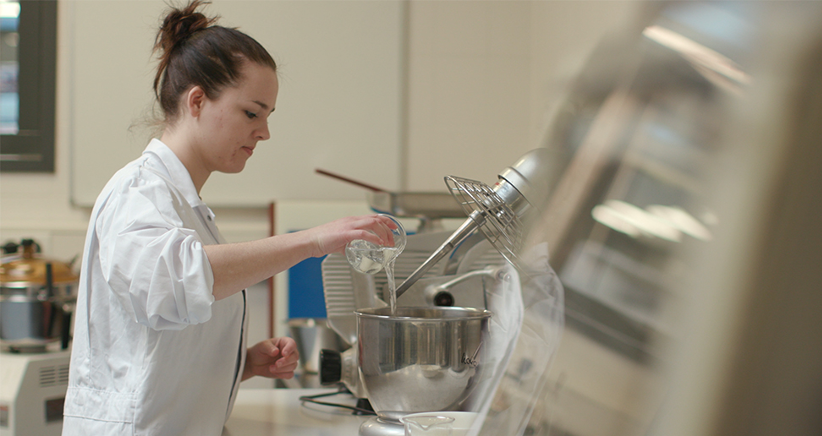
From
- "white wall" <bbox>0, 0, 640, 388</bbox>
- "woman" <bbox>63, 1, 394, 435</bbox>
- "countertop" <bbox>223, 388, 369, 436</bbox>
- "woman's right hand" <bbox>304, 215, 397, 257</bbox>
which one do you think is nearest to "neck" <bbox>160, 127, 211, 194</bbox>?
"woman" <bbox>63, 1, 394, 435</bbox>

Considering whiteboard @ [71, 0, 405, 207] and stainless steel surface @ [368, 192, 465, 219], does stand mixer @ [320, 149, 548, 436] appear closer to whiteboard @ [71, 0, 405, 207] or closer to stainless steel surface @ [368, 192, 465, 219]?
stainless steel surface @ [368, 192, 465, 219]

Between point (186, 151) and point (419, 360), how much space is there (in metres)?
0.58

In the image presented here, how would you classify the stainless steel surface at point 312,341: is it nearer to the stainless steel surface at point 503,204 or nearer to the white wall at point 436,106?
the stainless steel surface at point 503,204

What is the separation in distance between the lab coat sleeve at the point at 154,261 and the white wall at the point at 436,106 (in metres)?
1.68

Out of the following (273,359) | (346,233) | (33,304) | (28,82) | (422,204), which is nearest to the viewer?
(346,233)

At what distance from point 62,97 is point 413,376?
2.47m

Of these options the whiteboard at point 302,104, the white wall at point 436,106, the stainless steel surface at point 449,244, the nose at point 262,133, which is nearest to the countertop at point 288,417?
the stainless steel surface at point 449,244

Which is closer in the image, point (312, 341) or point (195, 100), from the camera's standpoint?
point (195, 100)

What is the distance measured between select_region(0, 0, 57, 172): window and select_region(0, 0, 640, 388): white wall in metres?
0.04

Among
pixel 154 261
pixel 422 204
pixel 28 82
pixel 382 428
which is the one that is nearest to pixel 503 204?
pixel 382 428

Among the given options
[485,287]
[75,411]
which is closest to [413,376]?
[485,287]

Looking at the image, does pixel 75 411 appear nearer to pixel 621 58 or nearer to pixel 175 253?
pixel 175 253

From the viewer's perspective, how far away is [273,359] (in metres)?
1.14

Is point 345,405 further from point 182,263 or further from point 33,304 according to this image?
point 33,304
